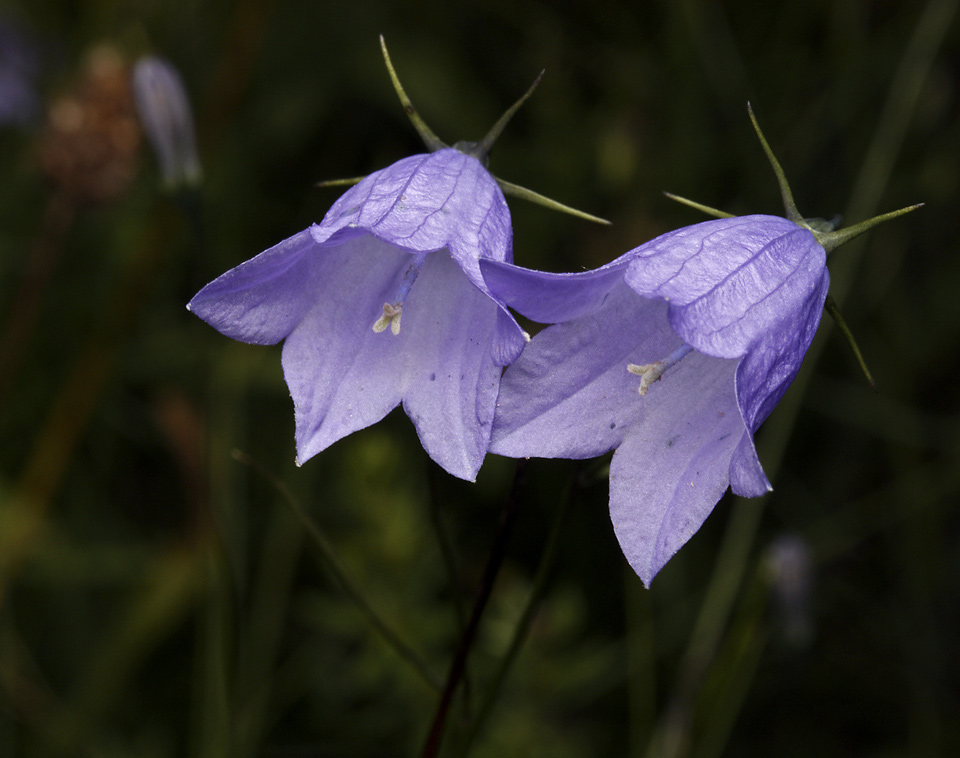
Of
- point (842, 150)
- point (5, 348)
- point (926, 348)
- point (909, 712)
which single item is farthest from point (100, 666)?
point (842, 150)

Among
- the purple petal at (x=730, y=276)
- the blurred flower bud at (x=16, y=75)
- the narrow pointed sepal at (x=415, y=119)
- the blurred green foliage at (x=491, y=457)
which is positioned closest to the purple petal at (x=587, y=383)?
the purple petal at (x=730, y=276)

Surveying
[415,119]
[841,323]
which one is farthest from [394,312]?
[841,323]

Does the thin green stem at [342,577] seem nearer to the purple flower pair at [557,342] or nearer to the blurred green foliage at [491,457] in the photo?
the purple flower pair at [557,342]

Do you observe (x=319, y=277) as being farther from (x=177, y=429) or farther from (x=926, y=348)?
(x=926, y=348)

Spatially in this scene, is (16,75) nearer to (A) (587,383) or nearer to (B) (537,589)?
(A) (587,383)

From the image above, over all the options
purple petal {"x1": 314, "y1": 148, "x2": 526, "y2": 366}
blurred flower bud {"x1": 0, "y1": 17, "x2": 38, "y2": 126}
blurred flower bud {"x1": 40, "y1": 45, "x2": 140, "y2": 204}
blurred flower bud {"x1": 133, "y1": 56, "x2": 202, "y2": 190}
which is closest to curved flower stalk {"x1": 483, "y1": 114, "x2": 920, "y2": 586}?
purple petal {"x1": 314, "y1": 148, "x2": 526, "y2": 366}
